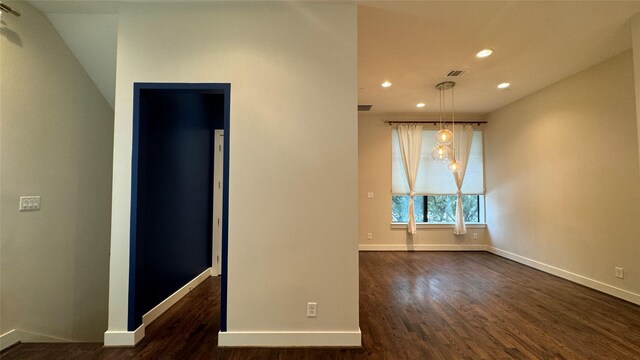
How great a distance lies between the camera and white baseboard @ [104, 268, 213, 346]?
7.30ft

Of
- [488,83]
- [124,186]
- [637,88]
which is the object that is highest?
[488,83]

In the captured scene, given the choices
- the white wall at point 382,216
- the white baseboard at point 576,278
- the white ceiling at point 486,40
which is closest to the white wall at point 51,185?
the white ceiling at point 486,40

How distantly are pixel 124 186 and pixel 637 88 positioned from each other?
4856 mm

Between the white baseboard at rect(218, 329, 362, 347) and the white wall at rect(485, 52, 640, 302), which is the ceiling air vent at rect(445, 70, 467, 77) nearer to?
the white wall at rect(485, 52, 640, 302)

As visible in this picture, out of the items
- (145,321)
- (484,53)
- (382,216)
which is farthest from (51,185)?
(382,216)

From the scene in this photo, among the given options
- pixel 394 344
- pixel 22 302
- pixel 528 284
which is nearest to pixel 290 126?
pixel 394 344

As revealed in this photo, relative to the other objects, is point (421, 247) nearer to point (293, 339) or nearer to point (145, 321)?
point (293, 339)

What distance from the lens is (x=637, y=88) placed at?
2.49 m

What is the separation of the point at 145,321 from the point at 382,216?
14.7ft

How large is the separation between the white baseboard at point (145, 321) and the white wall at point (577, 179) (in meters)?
5.39

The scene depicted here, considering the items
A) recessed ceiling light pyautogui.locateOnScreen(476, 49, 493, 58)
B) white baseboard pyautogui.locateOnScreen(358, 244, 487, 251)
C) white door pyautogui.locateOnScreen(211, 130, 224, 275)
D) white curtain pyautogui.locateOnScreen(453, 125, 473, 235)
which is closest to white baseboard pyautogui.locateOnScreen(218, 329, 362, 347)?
white door pyautogui.locateOnScreen(211, 130, 224, 275)

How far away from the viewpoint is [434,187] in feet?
19.0

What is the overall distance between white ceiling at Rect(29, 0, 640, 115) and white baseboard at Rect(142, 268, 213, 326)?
247cm

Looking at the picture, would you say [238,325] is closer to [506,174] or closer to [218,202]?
[218,202]
